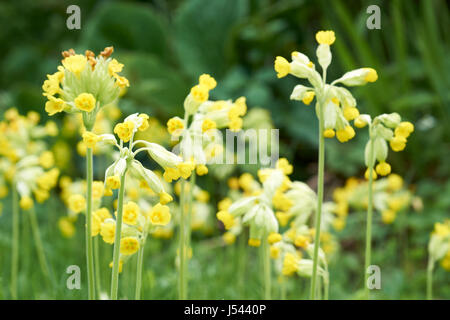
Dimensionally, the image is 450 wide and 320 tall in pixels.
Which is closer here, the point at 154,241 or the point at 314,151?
the point at 154,241

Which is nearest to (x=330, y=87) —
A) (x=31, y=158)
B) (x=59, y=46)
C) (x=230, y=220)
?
(x=230, y=220)

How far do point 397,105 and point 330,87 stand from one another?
1763 millimetres

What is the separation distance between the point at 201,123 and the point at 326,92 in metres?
0.28

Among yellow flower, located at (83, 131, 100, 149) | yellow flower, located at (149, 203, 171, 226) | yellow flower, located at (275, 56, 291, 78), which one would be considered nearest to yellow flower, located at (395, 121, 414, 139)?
yellow flower, located at (275, 56, 291, 78)

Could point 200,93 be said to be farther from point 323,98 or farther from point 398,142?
point 398,142

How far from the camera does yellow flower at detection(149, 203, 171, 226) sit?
3.35 feet

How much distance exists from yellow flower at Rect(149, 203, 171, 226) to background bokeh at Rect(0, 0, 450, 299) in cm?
99

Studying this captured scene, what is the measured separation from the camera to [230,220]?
3.76ft

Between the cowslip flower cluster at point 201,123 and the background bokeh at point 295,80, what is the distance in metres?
0.91

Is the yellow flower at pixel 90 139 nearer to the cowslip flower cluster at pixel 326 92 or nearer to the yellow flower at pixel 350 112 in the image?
the cowslip flower cluster at pixel 326 92

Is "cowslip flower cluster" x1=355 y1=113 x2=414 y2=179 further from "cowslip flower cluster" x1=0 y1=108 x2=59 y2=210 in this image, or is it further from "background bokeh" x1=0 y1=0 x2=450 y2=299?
"background bokeh" x1=0 y1=0 x2=450 y2=299

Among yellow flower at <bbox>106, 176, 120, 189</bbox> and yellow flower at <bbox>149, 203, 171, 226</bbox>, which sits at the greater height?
yellow flower at <bbox>106, 176, 120, 189</bbox>

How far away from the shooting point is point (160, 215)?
40.3 inches
